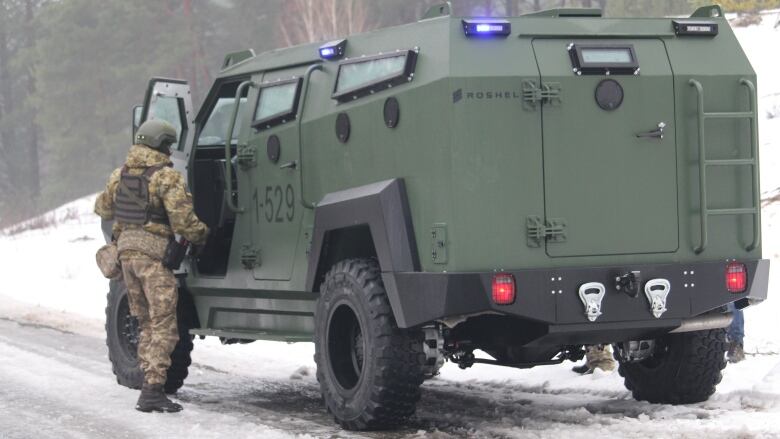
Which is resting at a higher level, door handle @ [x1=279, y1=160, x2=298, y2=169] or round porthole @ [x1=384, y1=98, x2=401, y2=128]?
round porthole @ [x1=384, y1=98, x2=401, y2=128]

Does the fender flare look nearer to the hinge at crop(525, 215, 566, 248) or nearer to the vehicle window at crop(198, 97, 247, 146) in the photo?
the hinge at crop(525, 215, 566, 248)

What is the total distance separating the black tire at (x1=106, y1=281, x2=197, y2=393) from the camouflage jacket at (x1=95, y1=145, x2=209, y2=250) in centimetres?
102

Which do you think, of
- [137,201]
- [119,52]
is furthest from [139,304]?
[119,52]

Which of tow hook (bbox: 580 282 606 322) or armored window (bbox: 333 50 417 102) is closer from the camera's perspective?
tow hook (bbox: 580 282 606 322)

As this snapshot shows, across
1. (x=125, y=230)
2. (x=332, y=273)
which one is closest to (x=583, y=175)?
(x=332, y=273)

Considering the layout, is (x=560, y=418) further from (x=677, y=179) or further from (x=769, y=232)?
(x=769, y=232)

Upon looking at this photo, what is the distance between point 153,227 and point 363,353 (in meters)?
2.22

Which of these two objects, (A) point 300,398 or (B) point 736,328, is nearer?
(B) point 736,328

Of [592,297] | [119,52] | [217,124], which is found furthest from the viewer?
[119,52]

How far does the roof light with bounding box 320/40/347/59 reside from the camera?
8164 mm

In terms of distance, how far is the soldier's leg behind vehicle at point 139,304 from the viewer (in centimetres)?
899

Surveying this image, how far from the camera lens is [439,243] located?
7.05 metres

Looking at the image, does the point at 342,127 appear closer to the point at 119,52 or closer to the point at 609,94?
the point at 609,94

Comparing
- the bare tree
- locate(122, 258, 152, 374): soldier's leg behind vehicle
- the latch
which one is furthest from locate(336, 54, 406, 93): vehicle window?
the bare tree
